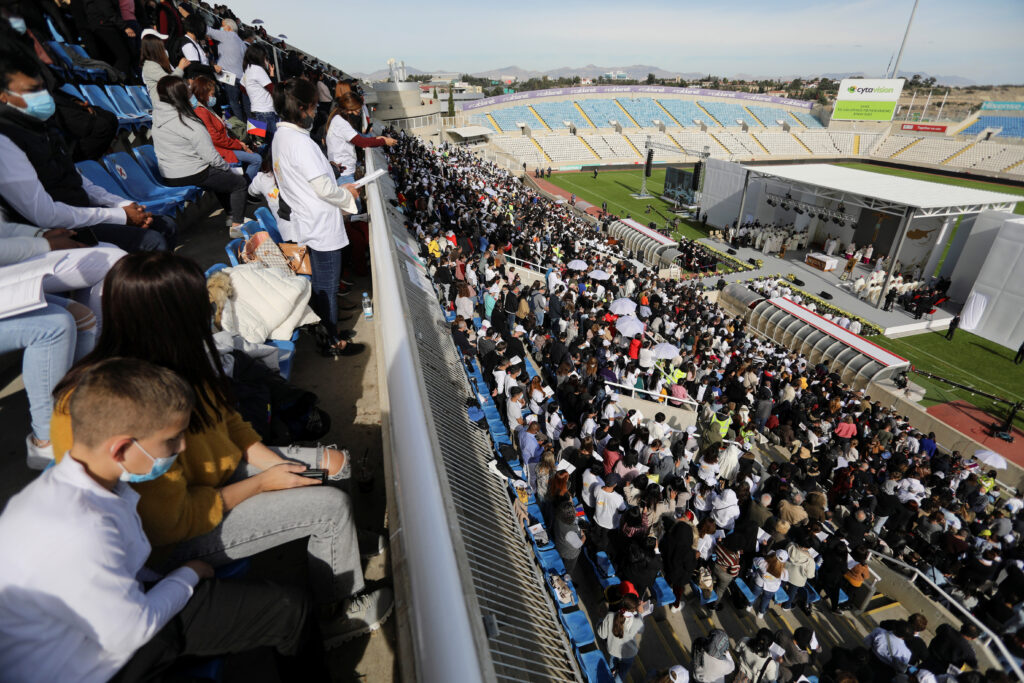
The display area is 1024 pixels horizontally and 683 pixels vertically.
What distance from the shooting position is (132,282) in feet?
5.50

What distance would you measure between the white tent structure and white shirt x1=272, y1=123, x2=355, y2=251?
22832 mm

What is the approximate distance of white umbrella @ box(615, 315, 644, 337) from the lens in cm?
1109

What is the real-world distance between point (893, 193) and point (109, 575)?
26932mm

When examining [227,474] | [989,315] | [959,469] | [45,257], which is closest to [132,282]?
[227,474]

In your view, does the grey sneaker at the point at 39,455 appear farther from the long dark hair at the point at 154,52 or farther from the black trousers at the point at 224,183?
the long dark hair at the point at 154,52

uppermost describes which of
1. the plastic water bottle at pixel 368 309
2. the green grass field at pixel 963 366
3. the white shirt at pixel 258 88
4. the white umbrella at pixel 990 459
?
the white shirt at pixel 258 88

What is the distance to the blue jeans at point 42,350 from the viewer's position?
2.03 meters

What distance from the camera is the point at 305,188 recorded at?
361 cm

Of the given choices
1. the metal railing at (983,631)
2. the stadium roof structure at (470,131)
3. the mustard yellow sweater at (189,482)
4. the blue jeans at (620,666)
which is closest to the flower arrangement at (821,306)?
the metal railing at (983,631)

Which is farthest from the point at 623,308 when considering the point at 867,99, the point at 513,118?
the point at 867,99

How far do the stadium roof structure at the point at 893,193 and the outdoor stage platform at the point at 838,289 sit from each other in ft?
11.9

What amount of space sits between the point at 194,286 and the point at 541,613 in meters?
2.59

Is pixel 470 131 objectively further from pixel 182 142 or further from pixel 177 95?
pixel 177 95

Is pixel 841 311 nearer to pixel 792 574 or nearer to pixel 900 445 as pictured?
pixel 900 445
